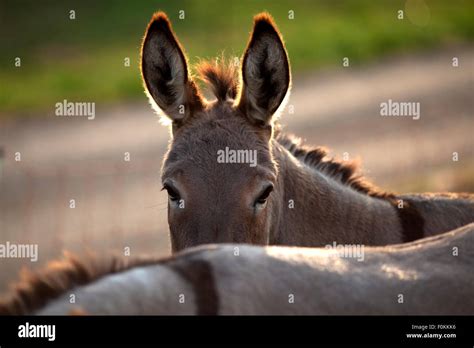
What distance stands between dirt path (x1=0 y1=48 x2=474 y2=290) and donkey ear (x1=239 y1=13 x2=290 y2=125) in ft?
20.3

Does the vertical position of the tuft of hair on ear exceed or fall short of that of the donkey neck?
it exceeds it

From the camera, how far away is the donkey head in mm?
5859

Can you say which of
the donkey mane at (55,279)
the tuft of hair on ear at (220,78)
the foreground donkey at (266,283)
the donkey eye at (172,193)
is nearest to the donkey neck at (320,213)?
the tuft of hair on ear at (220,78)

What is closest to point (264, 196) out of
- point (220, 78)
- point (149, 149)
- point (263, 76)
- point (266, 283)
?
point (263, 76)

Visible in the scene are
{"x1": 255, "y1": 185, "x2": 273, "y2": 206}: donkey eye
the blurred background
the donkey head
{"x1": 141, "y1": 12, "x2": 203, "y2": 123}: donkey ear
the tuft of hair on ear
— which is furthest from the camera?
the blurred background

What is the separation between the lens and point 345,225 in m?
6.44

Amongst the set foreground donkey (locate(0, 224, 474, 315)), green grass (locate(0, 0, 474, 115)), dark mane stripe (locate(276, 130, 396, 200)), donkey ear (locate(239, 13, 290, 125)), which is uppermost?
green grass (locate(0, 0, 474, 115))

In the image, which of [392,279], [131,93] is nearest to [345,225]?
[392,279]

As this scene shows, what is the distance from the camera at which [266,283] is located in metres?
3.96

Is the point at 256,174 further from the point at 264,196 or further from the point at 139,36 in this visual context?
the point at 139,36

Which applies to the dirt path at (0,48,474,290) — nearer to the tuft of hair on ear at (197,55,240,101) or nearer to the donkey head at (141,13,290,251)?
the tuft of hair on ear at (197,55,240,101)

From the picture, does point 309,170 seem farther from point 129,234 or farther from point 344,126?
point 344,126

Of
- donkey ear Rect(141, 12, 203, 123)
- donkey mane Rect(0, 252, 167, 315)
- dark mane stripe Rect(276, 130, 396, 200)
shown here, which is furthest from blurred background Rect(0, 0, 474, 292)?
donkey mane Rect(0, 252, 167, 315)

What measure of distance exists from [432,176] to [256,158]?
40.8ft
